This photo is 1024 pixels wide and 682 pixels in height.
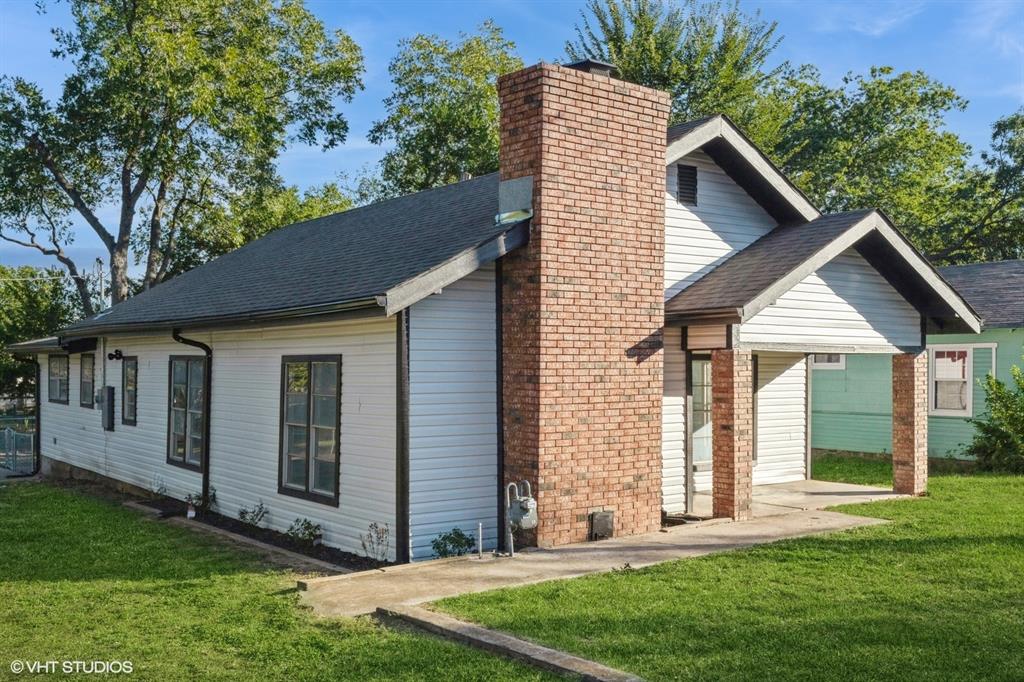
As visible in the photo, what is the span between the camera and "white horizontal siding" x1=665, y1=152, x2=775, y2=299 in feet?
41.9

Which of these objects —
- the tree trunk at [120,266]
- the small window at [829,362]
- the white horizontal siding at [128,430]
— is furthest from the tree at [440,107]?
the white horizontal siding at [128,430]

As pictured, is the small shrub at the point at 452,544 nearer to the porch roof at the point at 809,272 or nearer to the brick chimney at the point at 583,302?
the brick chimney at the point at 583,302

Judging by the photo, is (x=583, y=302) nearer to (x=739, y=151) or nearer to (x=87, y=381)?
(x=739, y=151)

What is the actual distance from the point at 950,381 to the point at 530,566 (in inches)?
567

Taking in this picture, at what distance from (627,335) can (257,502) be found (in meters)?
5.38

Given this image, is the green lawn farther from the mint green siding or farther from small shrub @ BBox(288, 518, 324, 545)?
the mint green siding

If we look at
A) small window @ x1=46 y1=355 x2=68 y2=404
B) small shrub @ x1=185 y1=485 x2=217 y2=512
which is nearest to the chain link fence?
small window @ x1=46 y1=355 x2=68 y2=404

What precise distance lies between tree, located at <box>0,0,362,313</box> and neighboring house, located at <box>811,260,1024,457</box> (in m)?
19.5

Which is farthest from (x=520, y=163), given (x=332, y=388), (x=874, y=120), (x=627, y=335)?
(x=874, y=120)

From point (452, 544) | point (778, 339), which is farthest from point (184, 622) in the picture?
point (778, 339)

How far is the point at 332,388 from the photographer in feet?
36.1

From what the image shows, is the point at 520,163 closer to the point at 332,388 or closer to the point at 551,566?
the point at 332,388

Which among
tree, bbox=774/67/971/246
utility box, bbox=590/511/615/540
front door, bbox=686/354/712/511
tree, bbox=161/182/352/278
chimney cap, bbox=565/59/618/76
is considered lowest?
utility box, bbox=590/511/615/540

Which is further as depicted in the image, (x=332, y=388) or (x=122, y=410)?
(x=122, y=410)
